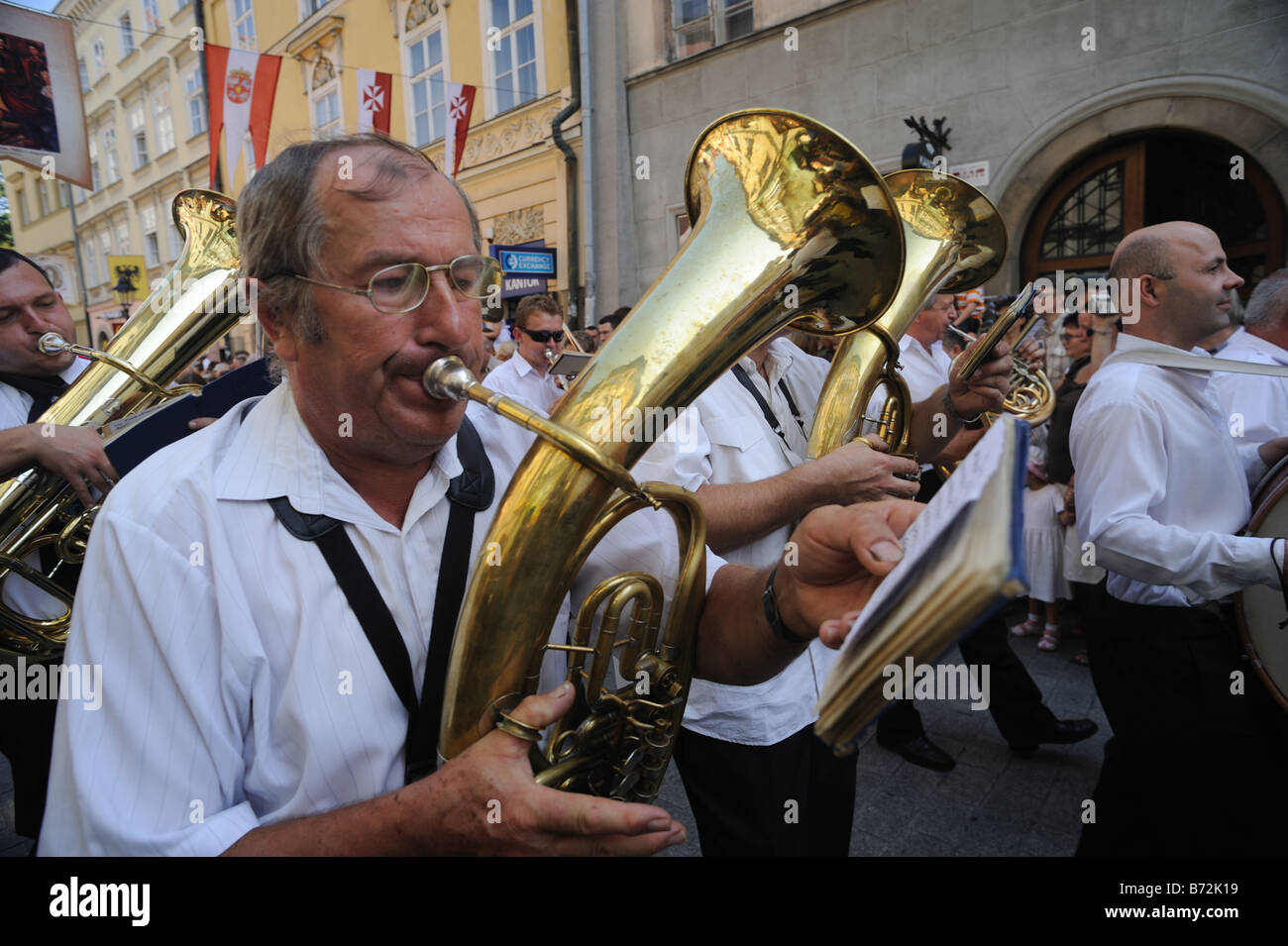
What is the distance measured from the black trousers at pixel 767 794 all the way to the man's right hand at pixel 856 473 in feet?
2.23

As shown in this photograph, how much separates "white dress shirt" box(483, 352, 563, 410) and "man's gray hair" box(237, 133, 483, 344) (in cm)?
370

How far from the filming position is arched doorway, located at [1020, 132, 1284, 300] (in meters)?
6.21

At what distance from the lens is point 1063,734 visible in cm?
341

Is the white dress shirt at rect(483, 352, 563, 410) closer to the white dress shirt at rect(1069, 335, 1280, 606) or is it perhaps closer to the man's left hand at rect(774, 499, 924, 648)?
the white dress shirt at rect(1069, 335, 1280, 606)

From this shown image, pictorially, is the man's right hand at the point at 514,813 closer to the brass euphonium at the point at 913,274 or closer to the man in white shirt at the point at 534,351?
the brass euphonium at the point at 913,274

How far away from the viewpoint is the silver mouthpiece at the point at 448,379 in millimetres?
1103

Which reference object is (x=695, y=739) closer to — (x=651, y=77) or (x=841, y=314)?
(x=841, y=314)

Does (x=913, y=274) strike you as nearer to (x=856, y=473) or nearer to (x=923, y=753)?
(x=856, y=473)

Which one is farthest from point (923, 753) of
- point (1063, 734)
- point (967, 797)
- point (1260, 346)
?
point (1260, 346)

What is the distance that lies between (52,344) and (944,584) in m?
2.81

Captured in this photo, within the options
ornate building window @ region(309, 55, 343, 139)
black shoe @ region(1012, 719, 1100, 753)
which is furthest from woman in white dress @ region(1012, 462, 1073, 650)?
ornate building window @ region(309, 55, 343, 139)

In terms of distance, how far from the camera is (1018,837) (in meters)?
2.82

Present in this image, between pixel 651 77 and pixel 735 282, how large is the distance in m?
10.4

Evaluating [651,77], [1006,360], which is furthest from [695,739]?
[651,77]
